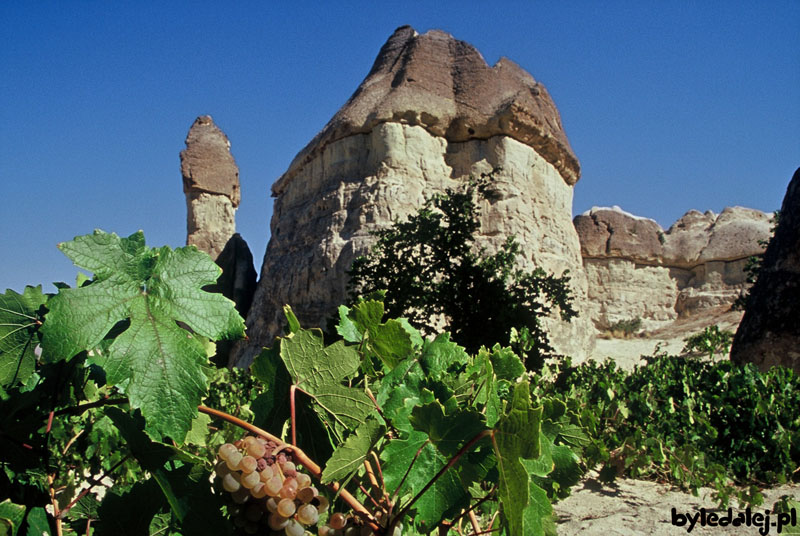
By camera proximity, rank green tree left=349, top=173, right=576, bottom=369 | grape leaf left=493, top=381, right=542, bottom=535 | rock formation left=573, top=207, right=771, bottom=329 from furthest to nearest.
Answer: rock formation left=573, top=207, right=771, bottom=329
green tree left=349, top=173, right=576, bottom=369
grape leaf left=493, top=381, right=542, bottom=535

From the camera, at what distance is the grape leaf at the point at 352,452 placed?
0.69 m

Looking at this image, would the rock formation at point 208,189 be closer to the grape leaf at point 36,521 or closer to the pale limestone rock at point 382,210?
the pale limestone rock at point 382,210

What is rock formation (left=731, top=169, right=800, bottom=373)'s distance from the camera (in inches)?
211

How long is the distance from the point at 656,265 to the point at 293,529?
2553 centimetres

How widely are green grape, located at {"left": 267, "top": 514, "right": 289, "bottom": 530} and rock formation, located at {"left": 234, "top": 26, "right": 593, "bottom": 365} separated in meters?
10.8

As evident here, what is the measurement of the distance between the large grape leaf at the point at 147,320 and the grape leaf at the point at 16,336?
29cm

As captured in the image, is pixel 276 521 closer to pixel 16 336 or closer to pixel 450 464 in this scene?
pixel 450 464

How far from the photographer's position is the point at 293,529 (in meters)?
0.69

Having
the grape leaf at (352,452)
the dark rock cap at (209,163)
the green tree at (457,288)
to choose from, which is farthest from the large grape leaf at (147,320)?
the dark rock cap at (209,163)

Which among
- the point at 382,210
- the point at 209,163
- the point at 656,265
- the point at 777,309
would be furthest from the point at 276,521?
the point at 656,265

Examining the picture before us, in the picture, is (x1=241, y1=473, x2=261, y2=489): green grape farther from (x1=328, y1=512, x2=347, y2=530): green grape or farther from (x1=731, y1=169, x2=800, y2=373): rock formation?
(x1=731, y1=169, x2=800, y2=373): rock formation

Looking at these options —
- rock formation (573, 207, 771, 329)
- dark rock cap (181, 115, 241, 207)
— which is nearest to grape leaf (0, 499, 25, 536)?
dark rock cap (181, 115, 241, 207)

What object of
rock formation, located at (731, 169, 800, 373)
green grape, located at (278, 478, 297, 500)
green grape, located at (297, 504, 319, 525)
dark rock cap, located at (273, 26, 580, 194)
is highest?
dark rock cap, located at (273, 26, 580, 194)

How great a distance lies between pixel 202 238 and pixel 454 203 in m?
14.8
